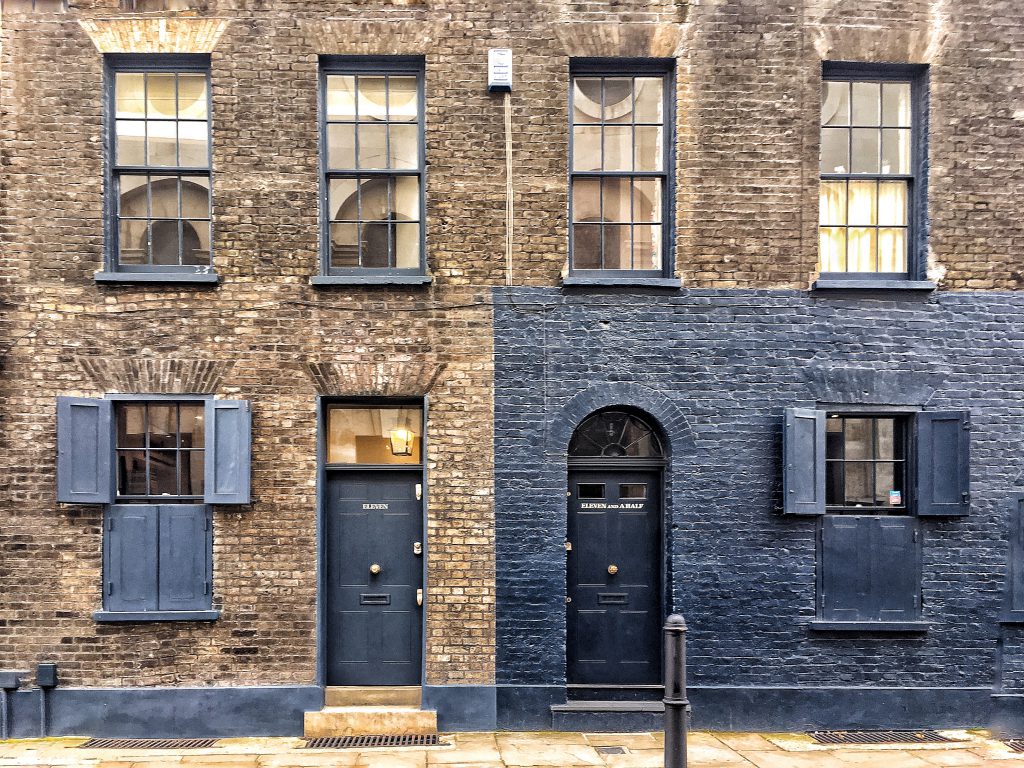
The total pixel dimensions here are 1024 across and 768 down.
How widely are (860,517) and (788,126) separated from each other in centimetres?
377

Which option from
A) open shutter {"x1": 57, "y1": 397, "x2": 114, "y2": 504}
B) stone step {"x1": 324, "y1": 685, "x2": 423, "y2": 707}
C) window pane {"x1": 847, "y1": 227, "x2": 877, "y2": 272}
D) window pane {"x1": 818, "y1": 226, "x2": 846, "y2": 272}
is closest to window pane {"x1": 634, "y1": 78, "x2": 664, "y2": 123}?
window pane {"x1": 818, "y1": 226, "x2": 846, "y2": 272}

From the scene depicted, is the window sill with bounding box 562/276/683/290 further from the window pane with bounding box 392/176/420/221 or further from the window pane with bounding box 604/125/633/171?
the window pane with bounding box 392/176/420/221

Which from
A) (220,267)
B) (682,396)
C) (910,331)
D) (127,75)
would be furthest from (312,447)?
(910,331)

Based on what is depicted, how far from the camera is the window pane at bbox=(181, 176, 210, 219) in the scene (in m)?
7.49

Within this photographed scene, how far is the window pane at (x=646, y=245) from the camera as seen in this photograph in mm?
7664

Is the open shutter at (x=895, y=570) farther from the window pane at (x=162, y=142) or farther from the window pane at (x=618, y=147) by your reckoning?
the window pane at (x=162, y=142)

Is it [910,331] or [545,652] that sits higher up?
[910,331]

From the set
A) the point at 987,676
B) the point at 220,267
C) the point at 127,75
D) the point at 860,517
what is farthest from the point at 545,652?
the point at 127,75

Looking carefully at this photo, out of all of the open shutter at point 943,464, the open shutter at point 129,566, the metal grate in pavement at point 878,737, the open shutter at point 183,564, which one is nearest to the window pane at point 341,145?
the open shutter at point 183,564

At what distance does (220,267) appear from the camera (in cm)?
730

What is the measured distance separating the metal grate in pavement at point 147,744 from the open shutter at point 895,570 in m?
6.28

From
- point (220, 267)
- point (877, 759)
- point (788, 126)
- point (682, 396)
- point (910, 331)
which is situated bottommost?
point (877, 759)

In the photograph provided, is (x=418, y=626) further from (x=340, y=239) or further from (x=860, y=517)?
(x=860, y=517)

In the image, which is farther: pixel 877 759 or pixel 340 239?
pixel 340 239
